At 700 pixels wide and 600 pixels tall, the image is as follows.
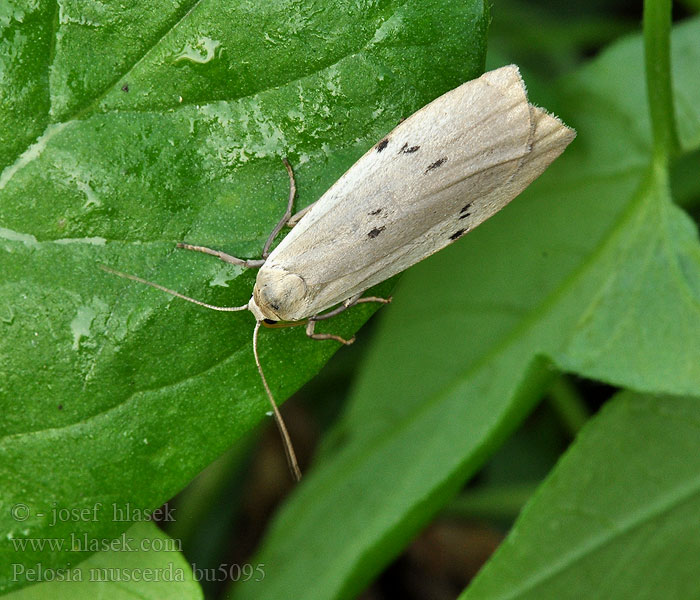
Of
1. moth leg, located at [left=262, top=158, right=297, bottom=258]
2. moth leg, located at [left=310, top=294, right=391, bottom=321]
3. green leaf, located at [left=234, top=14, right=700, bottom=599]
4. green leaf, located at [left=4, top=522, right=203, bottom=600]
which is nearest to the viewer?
moth leg, located at [left=262, top=158, right=297, bottom=258]

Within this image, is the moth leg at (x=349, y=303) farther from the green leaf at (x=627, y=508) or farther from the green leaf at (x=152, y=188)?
the green leaf at (x=627, y=508)

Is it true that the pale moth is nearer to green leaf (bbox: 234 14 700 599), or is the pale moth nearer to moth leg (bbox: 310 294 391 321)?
moth leg (bbox: 310 294 391 321)

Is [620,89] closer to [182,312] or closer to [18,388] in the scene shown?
A: [182,312]

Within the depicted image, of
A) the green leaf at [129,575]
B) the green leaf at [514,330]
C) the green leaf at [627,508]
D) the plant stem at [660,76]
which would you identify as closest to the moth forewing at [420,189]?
the plant stem at [660,76]

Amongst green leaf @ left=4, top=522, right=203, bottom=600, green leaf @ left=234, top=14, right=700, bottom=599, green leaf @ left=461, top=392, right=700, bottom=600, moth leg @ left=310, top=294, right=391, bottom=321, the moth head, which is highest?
the moth head

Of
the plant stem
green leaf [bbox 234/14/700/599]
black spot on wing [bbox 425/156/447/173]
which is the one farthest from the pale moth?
green leaf [bbox 234/14/700/599]

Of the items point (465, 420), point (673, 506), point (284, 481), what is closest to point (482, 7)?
point (465, 420)
